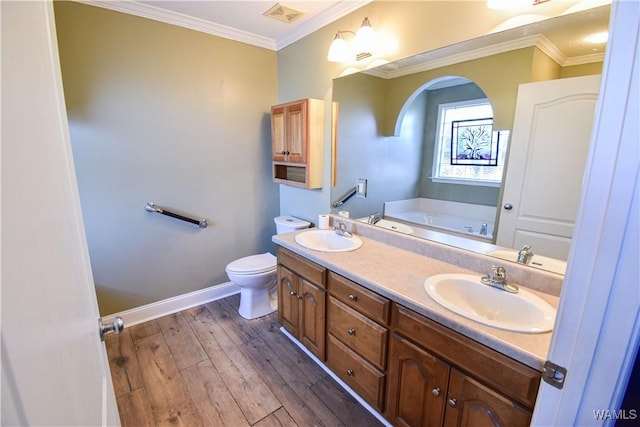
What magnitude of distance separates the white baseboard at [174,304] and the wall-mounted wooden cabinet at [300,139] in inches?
49.5

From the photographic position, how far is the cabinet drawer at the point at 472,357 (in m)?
0.95

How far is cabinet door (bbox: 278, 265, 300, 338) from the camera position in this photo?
2.04 m

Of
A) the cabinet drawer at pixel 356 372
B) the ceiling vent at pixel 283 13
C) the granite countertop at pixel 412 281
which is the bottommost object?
the cabinet drawer at pixel 356 372

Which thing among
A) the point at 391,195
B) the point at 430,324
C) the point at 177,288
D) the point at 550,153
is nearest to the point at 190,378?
the point at 177,288

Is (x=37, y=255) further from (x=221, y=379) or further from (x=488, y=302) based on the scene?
(x=221, y=379)

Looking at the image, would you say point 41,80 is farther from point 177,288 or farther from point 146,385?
point 177,288

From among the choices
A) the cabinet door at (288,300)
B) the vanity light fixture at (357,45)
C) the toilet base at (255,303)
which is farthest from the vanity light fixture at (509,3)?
the toilet base at (255,303)

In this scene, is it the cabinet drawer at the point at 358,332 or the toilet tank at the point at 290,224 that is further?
the toilet tank at the point at 290,224

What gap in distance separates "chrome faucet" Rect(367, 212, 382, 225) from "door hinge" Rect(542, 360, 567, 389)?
1.50 m

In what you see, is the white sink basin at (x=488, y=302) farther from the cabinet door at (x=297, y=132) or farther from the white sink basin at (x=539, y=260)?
the cabinet door at (x=297, y=132)

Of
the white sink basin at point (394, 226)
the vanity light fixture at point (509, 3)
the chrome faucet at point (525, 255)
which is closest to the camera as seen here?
the vanity light fixture at point (509, 3)

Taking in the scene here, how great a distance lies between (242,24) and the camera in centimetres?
237

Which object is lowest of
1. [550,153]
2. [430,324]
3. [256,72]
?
[430,324]

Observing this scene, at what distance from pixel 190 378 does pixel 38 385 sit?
1.86 metres
